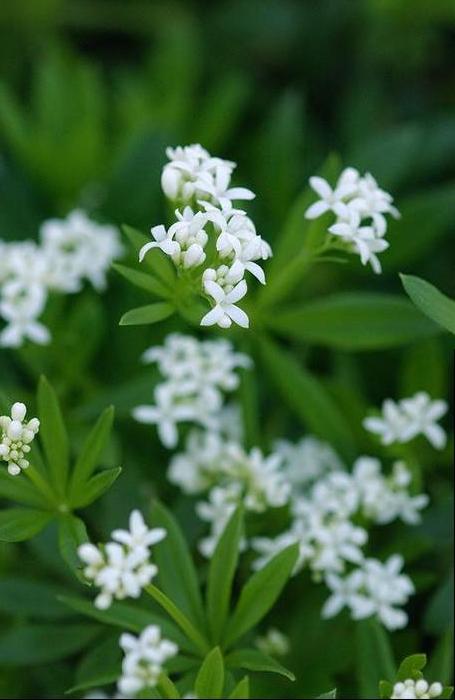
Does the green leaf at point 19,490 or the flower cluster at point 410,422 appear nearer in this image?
the green leaf at point 19,490

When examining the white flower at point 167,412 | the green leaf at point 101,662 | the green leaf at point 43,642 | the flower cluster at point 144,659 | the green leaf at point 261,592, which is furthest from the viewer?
the white flower at point 167,412

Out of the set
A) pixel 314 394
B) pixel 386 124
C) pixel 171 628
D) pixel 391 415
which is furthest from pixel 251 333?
pixel 386 124

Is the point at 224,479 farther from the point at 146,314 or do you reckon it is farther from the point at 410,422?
the point at 146,314

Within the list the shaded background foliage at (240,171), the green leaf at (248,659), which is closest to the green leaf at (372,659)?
the shaded background foliage at (240,171)

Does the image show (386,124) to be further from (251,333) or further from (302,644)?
(302,644)

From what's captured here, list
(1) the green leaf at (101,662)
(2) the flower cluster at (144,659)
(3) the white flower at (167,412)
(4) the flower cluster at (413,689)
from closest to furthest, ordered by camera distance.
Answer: (2) the flower cluster at (144,659) → (4) the flower cluster at (413,689) → (1) the green leaf at (101,662) → (3) the white flower at (167,412)

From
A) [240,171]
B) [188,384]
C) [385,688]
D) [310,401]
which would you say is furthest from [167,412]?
[240,171]

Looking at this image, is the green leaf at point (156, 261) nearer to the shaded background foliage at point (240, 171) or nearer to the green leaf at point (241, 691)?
the shaded background foliage at point (240, 171)
